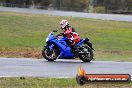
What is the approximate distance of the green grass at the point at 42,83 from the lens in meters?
11.3

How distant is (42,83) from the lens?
38.5 ft

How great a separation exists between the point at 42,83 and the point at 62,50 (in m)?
7.61

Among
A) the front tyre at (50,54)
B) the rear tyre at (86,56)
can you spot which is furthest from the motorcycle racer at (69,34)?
the front tyre at (50,54)

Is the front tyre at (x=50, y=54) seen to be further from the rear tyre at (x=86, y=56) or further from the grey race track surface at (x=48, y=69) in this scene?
the grey race track surface at (x=48, y=69)

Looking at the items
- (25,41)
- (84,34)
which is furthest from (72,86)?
(84,34)

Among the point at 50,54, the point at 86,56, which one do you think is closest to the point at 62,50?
the point at 50,54

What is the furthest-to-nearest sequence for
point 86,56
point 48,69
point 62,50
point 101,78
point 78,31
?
point 78,31 < point 86,56 < point 62,50 < point 48,69 < point 101,78

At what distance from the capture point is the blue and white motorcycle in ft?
62.7

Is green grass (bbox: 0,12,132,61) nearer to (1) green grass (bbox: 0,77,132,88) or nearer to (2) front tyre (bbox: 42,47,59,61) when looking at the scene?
(2) front tyre (bbox: 42,47,59,61)

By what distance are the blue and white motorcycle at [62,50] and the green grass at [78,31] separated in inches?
157

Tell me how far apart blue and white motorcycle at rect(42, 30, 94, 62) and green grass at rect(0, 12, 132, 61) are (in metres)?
3.99

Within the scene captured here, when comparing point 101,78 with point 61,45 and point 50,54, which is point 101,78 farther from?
point 61,45

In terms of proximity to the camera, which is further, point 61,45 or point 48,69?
point 61,45

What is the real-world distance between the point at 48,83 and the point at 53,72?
9.64 feet
